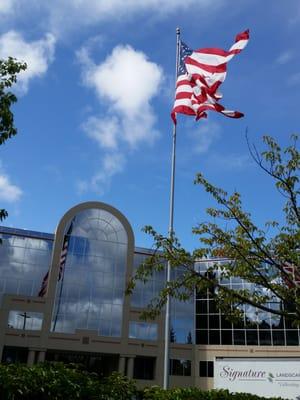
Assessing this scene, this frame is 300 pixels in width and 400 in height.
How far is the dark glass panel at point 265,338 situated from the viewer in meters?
47.1

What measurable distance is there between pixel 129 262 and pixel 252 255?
3453 centimetres

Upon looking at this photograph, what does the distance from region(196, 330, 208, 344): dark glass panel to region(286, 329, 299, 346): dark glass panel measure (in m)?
7.75

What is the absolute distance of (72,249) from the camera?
45531mm

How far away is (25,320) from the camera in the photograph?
139 ft

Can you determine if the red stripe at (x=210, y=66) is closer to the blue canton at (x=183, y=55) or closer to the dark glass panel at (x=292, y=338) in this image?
the blue canton at (x=183, y=55)

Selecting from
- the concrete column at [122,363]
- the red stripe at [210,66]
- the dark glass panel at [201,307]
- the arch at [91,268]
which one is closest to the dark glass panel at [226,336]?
the dark glass panel at [201,307]

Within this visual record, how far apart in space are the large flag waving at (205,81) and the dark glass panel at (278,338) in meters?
34.8

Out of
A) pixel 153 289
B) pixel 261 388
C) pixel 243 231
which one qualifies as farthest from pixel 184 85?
pixel 153 289

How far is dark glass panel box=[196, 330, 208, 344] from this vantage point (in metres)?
48.4

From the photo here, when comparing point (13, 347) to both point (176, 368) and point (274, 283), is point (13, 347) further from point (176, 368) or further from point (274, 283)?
point (274, 283)

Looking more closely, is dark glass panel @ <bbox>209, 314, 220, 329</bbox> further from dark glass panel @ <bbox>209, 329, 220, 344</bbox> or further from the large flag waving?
the large flag waving

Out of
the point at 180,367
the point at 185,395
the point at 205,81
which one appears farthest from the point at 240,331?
the point at 185,395

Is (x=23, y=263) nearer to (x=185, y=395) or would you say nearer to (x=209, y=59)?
(x=209, y=59)

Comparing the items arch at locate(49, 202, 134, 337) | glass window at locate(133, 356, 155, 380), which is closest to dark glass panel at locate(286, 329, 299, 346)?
glass window at locate(133, 356, 155, 380)
